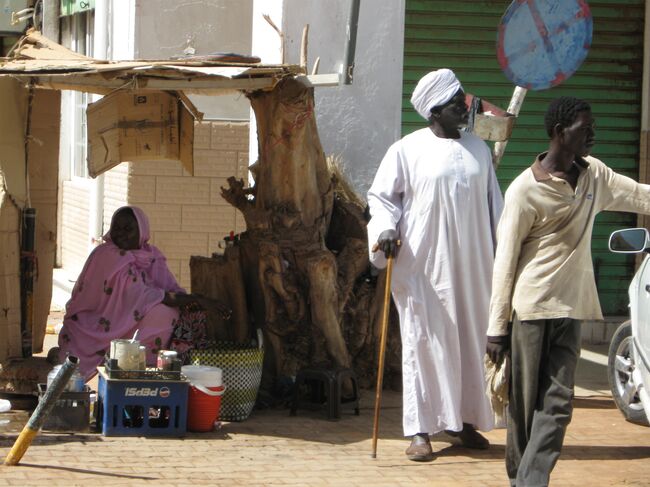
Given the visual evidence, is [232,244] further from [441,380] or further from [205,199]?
[205,199]

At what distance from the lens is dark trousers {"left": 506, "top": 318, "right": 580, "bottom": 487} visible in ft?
17.6

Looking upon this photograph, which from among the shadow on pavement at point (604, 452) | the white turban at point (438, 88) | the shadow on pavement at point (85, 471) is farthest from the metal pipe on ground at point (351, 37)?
the shadow on pavement at point (85, 471)

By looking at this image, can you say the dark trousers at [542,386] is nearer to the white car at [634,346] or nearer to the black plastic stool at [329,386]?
the white car at [634,346]

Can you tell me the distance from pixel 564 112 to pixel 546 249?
595 mm

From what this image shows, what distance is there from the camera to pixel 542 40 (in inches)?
304

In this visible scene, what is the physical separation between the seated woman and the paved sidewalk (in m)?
0.82

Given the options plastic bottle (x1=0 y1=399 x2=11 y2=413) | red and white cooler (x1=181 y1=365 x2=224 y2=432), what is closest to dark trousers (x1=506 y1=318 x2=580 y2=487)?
red and white cooler (x1=181 y1=365 x2=224 y2=432)

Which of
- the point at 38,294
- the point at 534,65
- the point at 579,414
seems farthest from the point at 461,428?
the point at 38,294

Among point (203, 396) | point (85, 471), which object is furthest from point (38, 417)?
point (203, 396)

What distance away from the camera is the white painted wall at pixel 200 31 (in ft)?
39.6

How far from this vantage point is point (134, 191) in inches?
468

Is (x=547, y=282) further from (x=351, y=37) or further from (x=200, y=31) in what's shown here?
(x=200, y=31)

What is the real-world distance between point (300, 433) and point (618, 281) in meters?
5.03

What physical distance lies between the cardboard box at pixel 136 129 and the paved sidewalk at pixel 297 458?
2.06m
